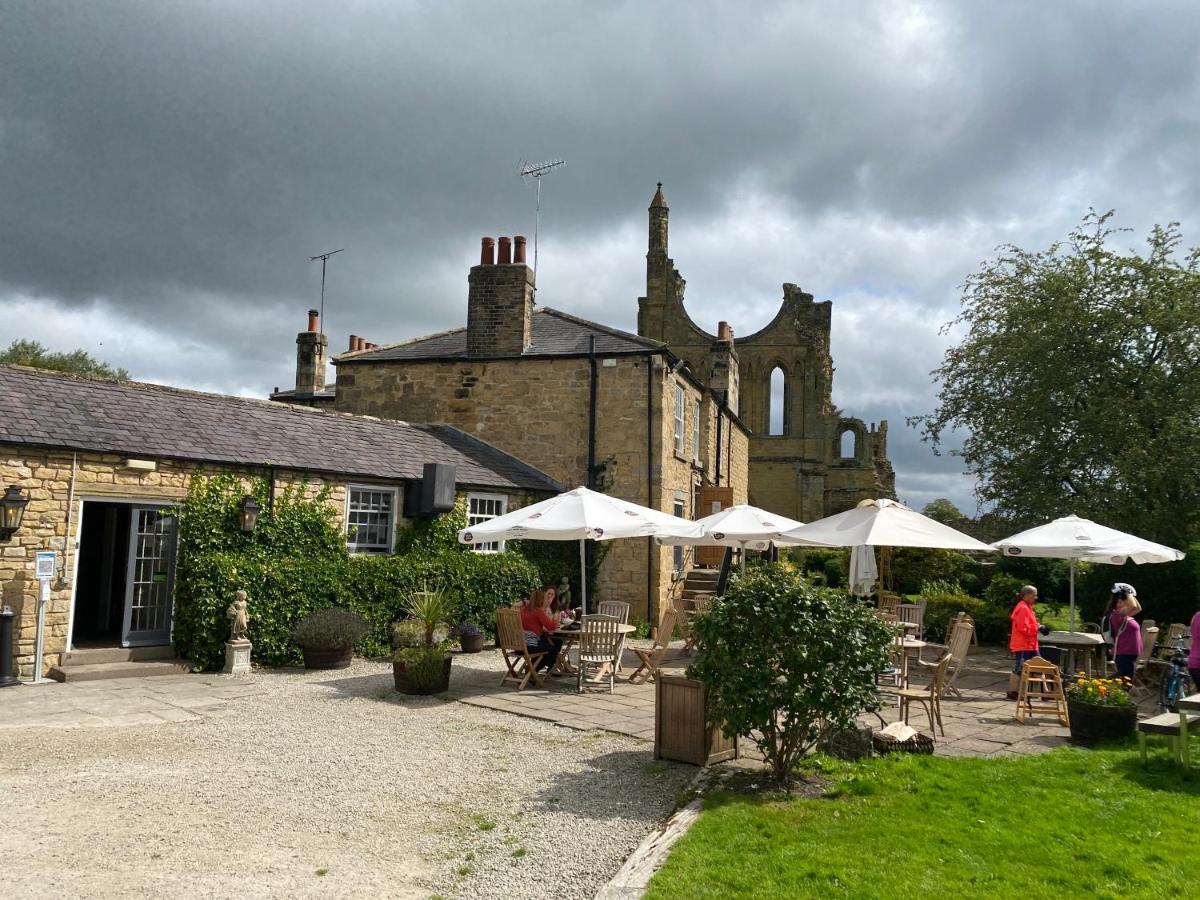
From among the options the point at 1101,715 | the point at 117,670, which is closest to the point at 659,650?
the point at 1101,715

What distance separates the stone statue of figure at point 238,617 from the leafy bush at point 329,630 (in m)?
0.80

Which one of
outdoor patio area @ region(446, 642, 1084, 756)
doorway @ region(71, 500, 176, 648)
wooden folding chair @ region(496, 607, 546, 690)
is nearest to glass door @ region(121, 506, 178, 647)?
doorway @ region(71, 500, 176, 648)

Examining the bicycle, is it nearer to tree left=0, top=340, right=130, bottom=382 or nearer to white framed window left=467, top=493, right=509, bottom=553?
white framed window left=467, top=493, right=509, bottom=553

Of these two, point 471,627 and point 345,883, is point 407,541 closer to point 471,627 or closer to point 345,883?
point 471,627

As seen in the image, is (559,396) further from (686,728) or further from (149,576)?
(686,728)

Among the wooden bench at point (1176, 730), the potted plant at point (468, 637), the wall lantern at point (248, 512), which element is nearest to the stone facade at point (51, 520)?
the wall lantern at point (248, 512)

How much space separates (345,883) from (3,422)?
28.9 ft

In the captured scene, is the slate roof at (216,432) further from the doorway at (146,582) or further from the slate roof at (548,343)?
the slate roof at (548,343)

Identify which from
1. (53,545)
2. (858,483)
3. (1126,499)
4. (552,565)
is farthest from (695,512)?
(858,483)

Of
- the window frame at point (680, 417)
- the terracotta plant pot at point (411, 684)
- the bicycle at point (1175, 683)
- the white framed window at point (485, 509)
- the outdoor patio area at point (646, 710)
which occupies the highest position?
the window frame at point (680, 417)

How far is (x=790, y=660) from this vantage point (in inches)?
249

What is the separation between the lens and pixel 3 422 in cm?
1061

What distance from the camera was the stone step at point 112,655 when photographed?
36.6 feet

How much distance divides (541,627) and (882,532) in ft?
14.6
